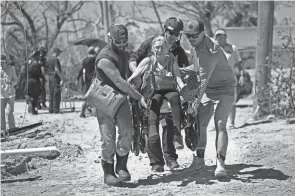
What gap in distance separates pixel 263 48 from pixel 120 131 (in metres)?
6.08

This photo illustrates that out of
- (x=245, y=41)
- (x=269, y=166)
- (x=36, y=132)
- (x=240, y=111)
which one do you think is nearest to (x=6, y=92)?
(x=36, y=132)

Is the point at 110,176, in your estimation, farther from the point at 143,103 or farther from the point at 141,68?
the point at 141,68

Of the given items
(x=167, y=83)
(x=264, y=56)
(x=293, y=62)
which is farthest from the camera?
(x=264, y=56)

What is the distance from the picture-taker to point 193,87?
733 centimetres

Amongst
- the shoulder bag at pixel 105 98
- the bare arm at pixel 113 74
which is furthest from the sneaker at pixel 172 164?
the bare arm at pixel 113 74

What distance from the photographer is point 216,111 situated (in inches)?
275

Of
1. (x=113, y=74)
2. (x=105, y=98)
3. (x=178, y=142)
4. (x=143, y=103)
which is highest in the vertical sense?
(x=113, y=74)

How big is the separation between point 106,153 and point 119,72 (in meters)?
0.92

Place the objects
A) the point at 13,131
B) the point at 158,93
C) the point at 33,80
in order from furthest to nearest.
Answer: the point at 33,80
the point at 13,131
the point at 158,93

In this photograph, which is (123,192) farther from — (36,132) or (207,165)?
(36,132)

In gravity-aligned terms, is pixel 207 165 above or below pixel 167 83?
below

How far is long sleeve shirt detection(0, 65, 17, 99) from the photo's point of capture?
10.8 metres

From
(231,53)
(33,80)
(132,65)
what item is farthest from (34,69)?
(132,65)

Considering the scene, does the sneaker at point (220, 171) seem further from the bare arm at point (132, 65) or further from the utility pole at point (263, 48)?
the utility pole at point (263, 48)
